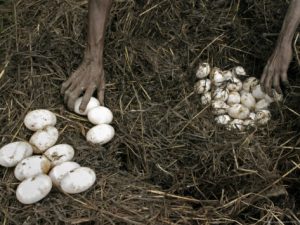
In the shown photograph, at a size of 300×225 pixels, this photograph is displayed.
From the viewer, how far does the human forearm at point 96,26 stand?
221 centimetres

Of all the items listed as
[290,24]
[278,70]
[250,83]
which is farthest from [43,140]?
[290,24]

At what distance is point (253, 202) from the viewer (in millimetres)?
1943

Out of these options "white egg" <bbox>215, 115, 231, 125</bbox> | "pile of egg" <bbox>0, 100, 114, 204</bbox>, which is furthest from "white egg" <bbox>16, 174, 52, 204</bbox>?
"white egg" <bbox>215, 115, 231, 125</bbox>

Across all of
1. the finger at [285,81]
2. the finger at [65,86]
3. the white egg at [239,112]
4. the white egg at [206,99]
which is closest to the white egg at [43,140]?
the finger at [65,86]

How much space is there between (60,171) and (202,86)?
0.81 m

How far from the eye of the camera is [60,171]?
6.40 ft

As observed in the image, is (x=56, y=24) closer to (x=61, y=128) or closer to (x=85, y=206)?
(x=61, y=128)

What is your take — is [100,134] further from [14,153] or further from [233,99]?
[233,99]

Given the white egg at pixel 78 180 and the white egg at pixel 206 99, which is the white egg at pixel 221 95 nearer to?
the white egg at pixel 206 99

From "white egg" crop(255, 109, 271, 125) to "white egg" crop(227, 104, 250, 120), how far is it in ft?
0.18

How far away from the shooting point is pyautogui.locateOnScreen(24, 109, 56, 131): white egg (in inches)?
83.6

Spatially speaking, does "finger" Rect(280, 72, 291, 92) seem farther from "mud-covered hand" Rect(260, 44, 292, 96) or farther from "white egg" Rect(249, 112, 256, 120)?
"white egg" Rect(249, 112, 256, 120)

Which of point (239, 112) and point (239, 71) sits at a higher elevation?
point (239, 71)

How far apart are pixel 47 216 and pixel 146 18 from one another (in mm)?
1203
